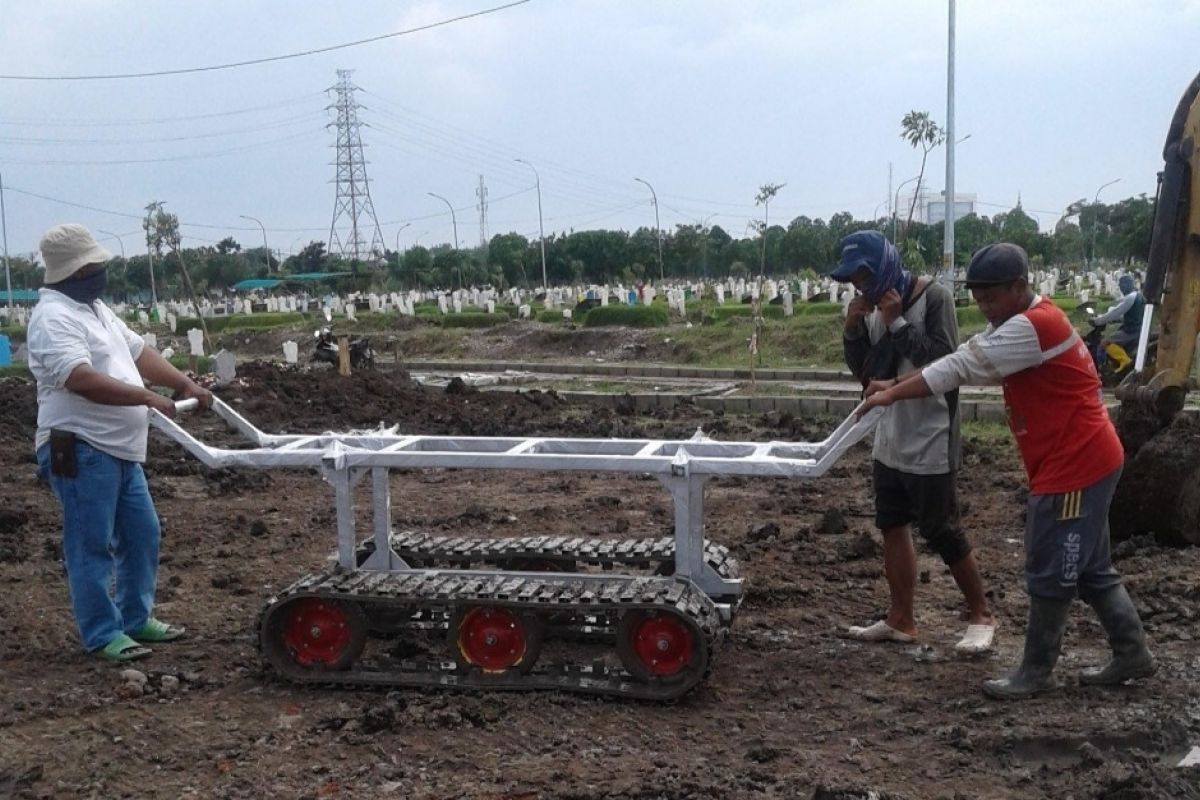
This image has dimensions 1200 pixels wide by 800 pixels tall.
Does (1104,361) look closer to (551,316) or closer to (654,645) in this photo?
(654,645)

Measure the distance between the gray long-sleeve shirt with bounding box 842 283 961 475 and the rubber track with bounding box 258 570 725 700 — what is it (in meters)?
1.08

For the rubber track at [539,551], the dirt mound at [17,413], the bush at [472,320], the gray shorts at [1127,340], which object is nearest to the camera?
the rubber track at [539,551]

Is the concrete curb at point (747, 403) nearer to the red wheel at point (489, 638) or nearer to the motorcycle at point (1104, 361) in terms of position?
the motorcycle at point (1104, 361)

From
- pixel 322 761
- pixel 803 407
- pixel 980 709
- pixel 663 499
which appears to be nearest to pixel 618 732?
pixel 322 761

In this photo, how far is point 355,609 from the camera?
4.90 m

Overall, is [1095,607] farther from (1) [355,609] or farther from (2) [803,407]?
(2) [803,407]

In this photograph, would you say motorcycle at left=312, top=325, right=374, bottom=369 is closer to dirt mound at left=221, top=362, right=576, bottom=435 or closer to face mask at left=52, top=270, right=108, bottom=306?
dirt mound at left=221, top=362, right=576, bottom=435

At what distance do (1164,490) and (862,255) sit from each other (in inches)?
125

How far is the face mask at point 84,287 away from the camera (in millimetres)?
5172

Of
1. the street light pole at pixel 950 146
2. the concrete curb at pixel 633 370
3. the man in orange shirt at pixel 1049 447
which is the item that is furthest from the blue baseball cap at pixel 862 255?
the street light pole at pixel 950 146

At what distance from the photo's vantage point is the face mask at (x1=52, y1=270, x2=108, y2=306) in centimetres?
517

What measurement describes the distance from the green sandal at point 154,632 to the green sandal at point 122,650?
19 cm

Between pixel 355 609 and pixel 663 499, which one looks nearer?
pixel 355 609

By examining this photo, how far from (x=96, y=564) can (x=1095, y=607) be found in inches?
169
